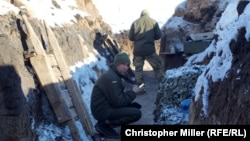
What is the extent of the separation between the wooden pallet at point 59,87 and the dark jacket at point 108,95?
26 centimetres

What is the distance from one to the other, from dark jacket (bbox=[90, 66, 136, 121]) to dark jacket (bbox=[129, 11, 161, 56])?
327 centimetres

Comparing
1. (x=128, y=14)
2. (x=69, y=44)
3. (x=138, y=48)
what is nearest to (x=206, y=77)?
(x=69, y=44)

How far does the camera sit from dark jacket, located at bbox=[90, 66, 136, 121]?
6125 millimetres

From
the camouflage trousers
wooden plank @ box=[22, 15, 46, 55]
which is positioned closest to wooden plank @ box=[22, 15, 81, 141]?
wooden plank @ box=[22, 15, 46, 55]

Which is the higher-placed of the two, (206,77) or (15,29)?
(15,29)

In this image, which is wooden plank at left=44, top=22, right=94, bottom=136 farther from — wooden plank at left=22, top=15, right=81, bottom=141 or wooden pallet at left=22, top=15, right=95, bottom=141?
wooden plank at left=22, top=15, right=81, bottom=141

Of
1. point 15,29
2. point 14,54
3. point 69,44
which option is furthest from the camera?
point 69,44

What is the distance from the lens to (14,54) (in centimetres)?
568

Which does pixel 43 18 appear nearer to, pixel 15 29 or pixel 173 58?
pixel 15 29

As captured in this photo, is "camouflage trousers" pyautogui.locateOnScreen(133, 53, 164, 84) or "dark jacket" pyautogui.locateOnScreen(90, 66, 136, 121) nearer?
"dark jacket" pyautogui.locateOnScreen(90, 66, 136, 121)

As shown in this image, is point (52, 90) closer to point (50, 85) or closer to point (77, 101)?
point (50, 85)

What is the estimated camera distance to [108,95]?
6191mm

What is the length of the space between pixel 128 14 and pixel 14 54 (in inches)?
552

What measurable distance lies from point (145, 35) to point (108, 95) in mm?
3657
